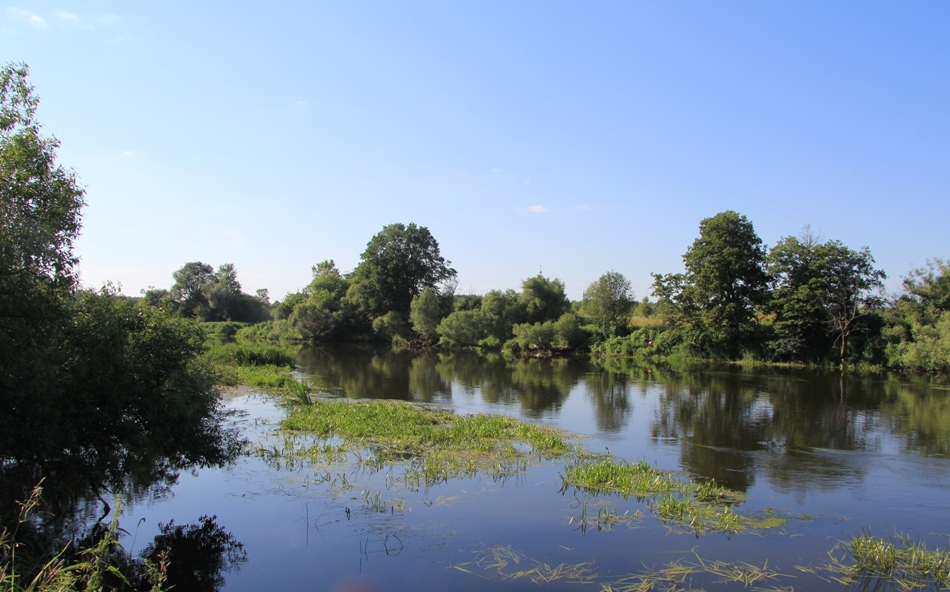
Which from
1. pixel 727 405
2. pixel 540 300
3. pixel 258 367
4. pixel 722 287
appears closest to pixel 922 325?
pixel 722 287

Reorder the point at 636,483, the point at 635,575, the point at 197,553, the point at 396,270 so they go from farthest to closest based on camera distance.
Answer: the point at 396,270 → the point at 636,483 → the point at 197,553 → the point at 635,575

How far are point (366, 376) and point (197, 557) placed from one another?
28017 mm

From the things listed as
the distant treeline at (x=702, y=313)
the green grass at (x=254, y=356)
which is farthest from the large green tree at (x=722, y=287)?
the green grass at (x=254, y=356)

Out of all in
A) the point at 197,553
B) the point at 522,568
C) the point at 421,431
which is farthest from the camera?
the point at 421,431

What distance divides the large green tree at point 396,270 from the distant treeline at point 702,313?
17 cm

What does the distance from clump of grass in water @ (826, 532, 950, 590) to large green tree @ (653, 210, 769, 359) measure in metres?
37.7

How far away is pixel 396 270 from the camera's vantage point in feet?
254

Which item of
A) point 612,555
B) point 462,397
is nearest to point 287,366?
point 462,397

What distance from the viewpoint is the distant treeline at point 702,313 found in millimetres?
42312

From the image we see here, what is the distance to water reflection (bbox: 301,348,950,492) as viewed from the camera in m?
16.9

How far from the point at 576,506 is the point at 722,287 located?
38313mm

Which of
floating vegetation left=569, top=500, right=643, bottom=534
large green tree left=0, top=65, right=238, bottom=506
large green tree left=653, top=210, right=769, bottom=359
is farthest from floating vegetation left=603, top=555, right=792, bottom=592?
large green tree left=653, top=210, right=769, bottom=359

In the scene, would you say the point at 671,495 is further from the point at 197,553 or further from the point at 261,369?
the point at 261,369

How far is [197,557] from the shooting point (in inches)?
389
